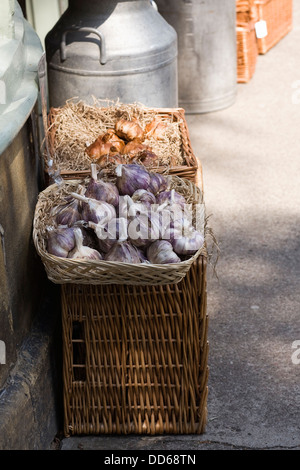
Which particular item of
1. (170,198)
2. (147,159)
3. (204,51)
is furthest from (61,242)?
(204,51)

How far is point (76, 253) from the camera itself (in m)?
2.43

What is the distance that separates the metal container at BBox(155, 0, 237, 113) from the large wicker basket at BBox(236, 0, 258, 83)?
0.38m

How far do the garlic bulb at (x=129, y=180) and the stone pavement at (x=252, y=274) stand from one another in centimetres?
90

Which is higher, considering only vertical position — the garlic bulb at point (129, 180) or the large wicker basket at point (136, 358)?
the garlic bulb at point (129, 180)

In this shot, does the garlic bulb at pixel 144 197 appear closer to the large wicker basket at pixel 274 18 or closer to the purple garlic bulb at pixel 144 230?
the purple garlic bulb at pixel 144 230

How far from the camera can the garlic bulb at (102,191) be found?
261 centimetres

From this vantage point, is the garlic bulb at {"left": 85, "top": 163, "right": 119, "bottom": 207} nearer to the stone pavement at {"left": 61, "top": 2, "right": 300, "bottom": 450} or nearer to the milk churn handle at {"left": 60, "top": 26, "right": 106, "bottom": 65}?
the stone pavement at {"left": 61, "top": 2, "right": 300, "bottom": 450}

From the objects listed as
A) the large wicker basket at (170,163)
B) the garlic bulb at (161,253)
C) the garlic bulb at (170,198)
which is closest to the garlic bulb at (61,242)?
the garlic bulb at (161,253)

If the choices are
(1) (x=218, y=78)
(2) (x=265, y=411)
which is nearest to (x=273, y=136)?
(1) (x=218, y=78)

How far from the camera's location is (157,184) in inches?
107

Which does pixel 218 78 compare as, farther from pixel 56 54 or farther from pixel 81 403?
pixel 81 403

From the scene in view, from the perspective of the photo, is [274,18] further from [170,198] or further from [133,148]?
[170,198]

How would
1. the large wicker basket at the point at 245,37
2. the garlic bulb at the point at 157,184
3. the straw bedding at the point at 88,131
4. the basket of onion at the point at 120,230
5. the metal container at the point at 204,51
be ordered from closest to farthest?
the basket of onion at the point at 120,230 < the garlic bulb at the point at 157,184 < the straw bedding at the point at 88,131 < the metal container at the point at 204,51 < the large wicker basket at the point at 245,37

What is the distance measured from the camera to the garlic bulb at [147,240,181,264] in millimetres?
2410
